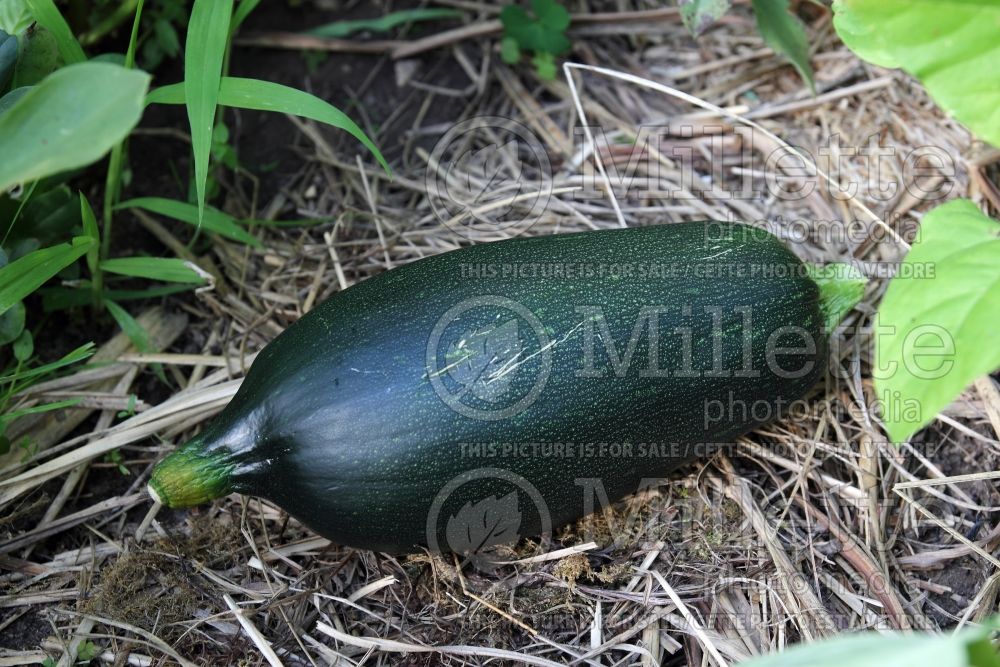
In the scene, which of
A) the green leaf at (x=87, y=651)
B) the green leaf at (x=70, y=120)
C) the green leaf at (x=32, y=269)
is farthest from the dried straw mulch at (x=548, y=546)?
the green leaf at (x=70, y=120)

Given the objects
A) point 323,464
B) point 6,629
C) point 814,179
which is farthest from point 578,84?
point 6,629

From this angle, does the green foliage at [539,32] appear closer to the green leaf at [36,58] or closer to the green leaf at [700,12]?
the green leaf at [700,12]

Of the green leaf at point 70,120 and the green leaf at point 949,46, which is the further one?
the green leaf at point 949,46

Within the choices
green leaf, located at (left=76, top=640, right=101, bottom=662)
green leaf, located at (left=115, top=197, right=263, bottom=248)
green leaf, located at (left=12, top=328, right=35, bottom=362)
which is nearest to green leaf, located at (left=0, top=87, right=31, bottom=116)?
green leaf, located at (left=115, top=197, right=263, bottom=248)

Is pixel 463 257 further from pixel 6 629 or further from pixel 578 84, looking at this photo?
pixel 6 629

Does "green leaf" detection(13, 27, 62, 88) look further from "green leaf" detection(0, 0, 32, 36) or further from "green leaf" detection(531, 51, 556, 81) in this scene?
"green leaf" detection(531, 51, 556, 81)
